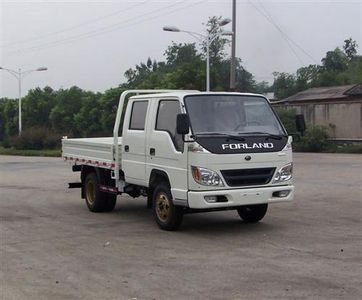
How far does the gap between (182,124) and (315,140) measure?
100 ft

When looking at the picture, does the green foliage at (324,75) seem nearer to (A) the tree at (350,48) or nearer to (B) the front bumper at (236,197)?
(A) the tree at (350,48)

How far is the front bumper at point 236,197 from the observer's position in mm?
9039

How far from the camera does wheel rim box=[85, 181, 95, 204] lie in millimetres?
12430

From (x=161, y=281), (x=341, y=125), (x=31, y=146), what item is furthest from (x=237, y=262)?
(x=31, y=146)

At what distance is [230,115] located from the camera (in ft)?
32.1

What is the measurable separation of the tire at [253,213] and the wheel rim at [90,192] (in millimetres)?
3373

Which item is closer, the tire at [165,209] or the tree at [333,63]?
the tire at [165,209]

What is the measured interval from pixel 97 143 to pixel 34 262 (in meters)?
4.52

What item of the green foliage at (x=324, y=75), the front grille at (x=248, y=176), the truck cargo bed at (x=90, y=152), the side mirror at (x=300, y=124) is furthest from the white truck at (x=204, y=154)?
the green foliage at (x=324, y=75)

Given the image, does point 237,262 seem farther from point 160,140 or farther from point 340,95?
point 340,95

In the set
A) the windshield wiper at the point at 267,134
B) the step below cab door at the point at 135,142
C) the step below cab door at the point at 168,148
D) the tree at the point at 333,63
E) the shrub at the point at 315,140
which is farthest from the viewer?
the tree at the point at 333,63

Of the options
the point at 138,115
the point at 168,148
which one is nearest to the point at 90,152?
the point at 138,115

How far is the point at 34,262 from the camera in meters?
7.70

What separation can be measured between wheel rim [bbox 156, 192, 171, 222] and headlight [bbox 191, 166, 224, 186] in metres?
0.82
